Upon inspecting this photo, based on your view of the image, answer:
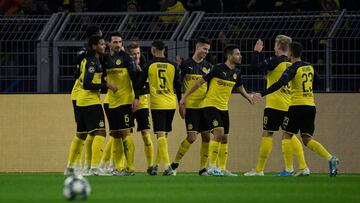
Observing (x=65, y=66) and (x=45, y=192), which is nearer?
(x=45, y=192)

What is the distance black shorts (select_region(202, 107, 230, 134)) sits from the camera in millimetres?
20203

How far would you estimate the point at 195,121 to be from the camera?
20922 mm

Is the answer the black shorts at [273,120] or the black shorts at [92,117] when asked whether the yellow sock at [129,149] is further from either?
the black shorts at [273,120]

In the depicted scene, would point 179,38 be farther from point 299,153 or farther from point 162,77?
point 299,153

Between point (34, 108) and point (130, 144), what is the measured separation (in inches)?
190

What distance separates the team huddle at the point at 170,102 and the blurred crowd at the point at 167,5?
208 inches

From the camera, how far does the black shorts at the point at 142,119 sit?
20.7 metres

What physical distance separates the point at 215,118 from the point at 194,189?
434cm

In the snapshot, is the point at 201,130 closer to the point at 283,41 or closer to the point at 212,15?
the point at 283,41

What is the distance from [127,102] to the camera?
802 inches

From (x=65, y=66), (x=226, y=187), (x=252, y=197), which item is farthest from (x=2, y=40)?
(x=252, y=197)

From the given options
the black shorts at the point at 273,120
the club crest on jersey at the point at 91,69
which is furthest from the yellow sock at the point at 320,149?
the club crest on jersey at the point at 91,69

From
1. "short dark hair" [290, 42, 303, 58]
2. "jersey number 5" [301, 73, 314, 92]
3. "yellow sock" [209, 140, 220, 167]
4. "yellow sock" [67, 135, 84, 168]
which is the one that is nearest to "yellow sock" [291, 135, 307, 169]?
"jersey number 5" [301, 73, 314, 92]

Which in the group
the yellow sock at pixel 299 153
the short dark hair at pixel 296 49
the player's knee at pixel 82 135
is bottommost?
the yellow sock at pixel 299 153
